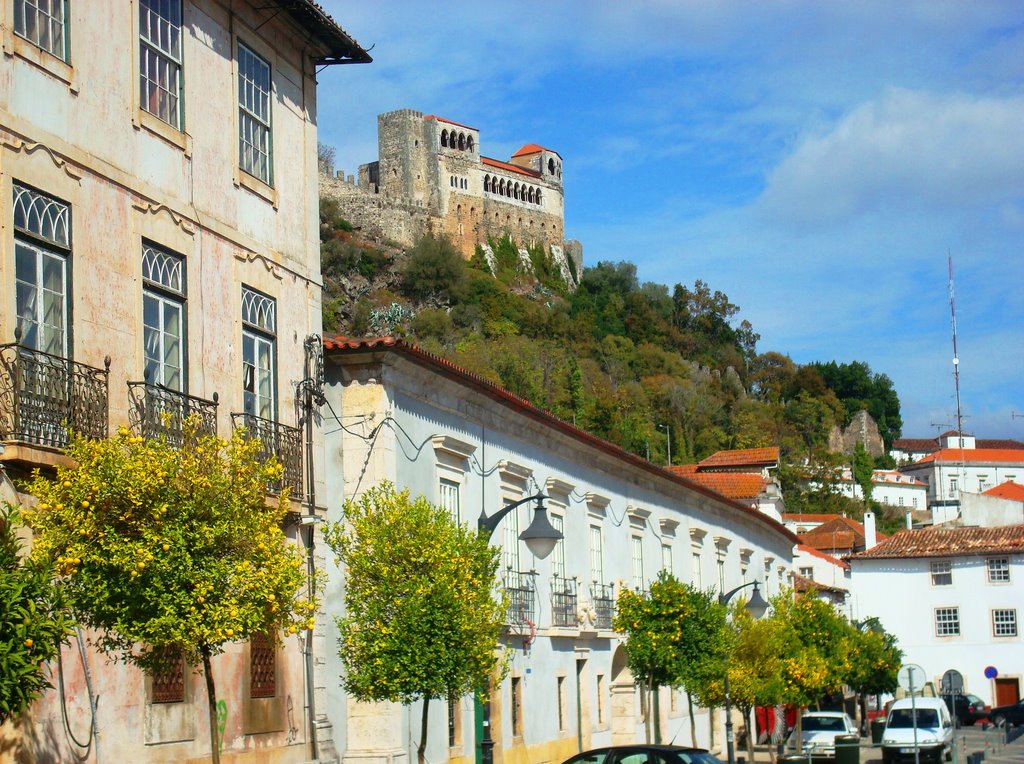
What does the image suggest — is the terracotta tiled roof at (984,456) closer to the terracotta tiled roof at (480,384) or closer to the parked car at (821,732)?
the parked car at (821,732)

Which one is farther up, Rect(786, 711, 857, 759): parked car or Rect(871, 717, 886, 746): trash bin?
Rect(786, 711, 857, 759): parked car

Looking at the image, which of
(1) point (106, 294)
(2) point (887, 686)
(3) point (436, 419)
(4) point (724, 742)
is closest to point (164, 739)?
(1) point (106, 294)

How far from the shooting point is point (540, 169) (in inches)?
6521

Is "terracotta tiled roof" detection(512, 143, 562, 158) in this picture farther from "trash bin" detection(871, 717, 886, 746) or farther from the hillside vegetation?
"trash bin" detection(871, 717, 886, 746)

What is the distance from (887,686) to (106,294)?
49.2 m

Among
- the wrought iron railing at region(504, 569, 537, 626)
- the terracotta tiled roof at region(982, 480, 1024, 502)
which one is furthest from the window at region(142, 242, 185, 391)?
the terracotta tiled roof at region(982, 480, 1024, 502)

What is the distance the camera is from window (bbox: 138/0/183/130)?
16.1m

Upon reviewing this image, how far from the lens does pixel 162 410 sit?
50.2 feet

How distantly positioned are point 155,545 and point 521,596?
14.5 m

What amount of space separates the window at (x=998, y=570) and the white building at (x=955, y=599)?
4cm

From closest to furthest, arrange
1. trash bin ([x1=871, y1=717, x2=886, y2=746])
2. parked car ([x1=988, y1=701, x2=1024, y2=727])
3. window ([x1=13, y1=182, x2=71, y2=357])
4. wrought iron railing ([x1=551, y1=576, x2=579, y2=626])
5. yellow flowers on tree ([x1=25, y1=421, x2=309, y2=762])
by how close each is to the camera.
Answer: yellow flowers on tree ([x1=25, y1=421, x2=309, y2=762]) → window ([x1=13, y1=182, x2=71, y2=357]) → wrought iron railing ([x1=551, y1=576, x2=579, y2=626]) → trash bin ([x1=871, y1=717, x2=886, y2=746]) → parked car ([x1=988, y1=701, x2=1024, y2=727])

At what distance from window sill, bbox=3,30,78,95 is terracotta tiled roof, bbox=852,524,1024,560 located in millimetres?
57973

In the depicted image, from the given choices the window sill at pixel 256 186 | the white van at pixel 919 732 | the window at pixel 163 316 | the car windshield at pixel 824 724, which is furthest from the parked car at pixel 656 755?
the car windshield at pixel 824 724

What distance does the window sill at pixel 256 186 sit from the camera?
1791cm
